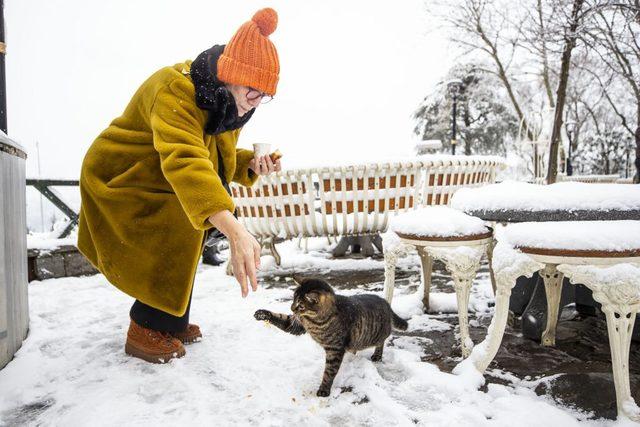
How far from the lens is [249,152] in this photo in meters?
2.66

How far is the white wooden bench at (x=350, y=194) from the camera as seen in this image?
4.74 m

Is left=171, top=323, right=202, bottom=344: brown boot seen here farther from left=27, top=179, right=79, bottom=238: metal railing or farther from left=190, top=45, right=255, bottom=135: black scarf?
left=27, top=179, right=79, bottom=238: metal railing

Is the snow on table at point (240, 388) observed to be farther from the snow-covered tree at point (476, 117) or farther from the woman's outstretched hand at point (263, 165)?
the snow-covered tree at point (476, 117)

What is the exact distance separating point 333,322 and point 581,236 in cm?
122

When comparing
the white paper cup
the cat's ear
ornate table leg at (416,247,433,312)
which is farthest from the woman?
ornate table leg at (416,247,433,312)

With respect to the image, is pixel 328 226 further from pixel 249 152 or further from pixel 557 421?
pixel 557 421

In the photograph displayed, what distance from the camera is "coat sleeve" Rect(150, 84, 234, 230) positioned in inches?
51.4

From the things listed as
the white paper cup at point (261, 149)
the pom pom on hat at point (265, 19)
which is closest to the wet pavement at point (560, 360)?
the white paper cup at point (261, 149)

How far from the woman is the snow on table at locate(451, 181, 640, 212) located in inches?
58.6

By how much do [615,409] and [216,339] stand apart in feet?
7.62

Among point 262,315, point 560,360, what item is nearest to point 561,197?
point 560,360

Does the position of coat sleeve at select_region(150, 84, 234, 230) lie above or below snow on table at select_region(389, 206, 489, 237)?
above

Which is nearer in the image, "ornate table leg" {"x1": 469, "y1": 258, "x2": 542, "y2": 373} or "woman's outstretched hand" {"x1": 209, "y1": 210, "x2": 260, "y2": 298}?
"woman's outstretched hand" {"x1": 209, "y1": 210, "x2": 260, "y2": 298}

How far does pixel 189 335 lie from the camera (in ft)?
8.64
